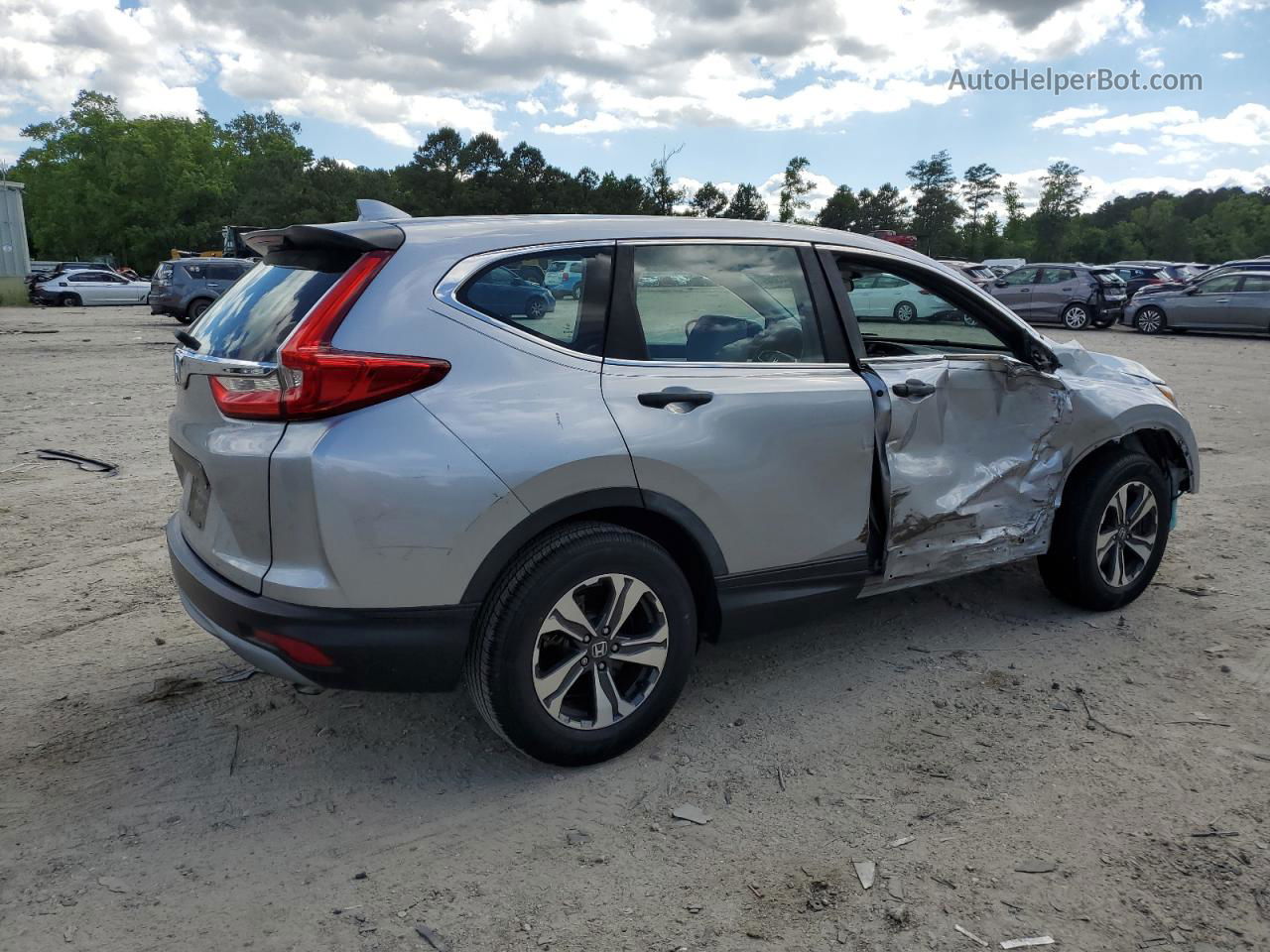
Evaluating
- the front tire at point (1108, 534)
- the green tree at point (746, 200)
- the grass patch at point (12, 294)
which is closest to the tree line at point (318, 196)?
the green tree at point (746, 200)

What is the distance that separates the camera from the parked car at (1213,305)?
2208 centimetres

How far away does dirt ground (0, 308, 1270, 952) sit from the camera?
8.49 ft

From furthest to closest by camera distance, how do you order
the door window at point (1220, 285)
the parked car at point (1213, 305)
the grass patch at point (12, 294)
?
the grass patch at point (12, 294) < the door window at point (1220, 285) < the parked car at point (1213, 305)

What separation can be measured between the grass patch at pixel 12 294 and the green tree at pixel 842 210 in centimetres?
6125

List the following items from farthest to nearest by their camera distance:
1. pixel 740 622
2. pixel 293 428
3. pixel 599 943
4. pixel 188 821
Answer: pixel 740 622 → pixel 188 821 → pixel 293 428 → pixel 599 943

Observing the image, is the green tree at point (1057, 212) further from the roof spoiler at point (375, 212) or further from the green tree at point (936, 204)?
the roof spoiler at point (375, 212)

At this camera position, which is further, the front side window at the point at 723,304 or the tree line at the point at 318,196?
the tree line at the point at 318,196

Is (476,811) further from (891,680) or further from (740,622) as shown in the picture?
(891,680)

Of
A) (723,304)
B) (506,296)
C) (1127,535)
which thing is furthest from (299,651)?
(1127,535)

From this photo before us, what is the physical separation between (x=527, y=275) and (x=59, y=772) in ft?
7.37

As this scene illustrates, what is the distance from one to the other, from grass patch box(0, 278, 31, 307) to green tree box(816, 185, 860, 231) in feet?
201

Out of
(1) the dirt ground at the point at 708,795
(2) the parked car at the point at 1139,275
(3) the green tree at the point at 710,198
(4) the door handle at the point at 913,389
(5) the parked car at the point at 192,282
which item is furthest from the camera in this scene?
(3) the green tree at the point at 710,198

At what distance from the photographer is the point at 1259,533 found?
6.01m

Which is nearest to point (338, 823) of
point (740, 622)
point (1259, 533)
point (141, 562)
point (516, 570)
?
point (516, 570)
